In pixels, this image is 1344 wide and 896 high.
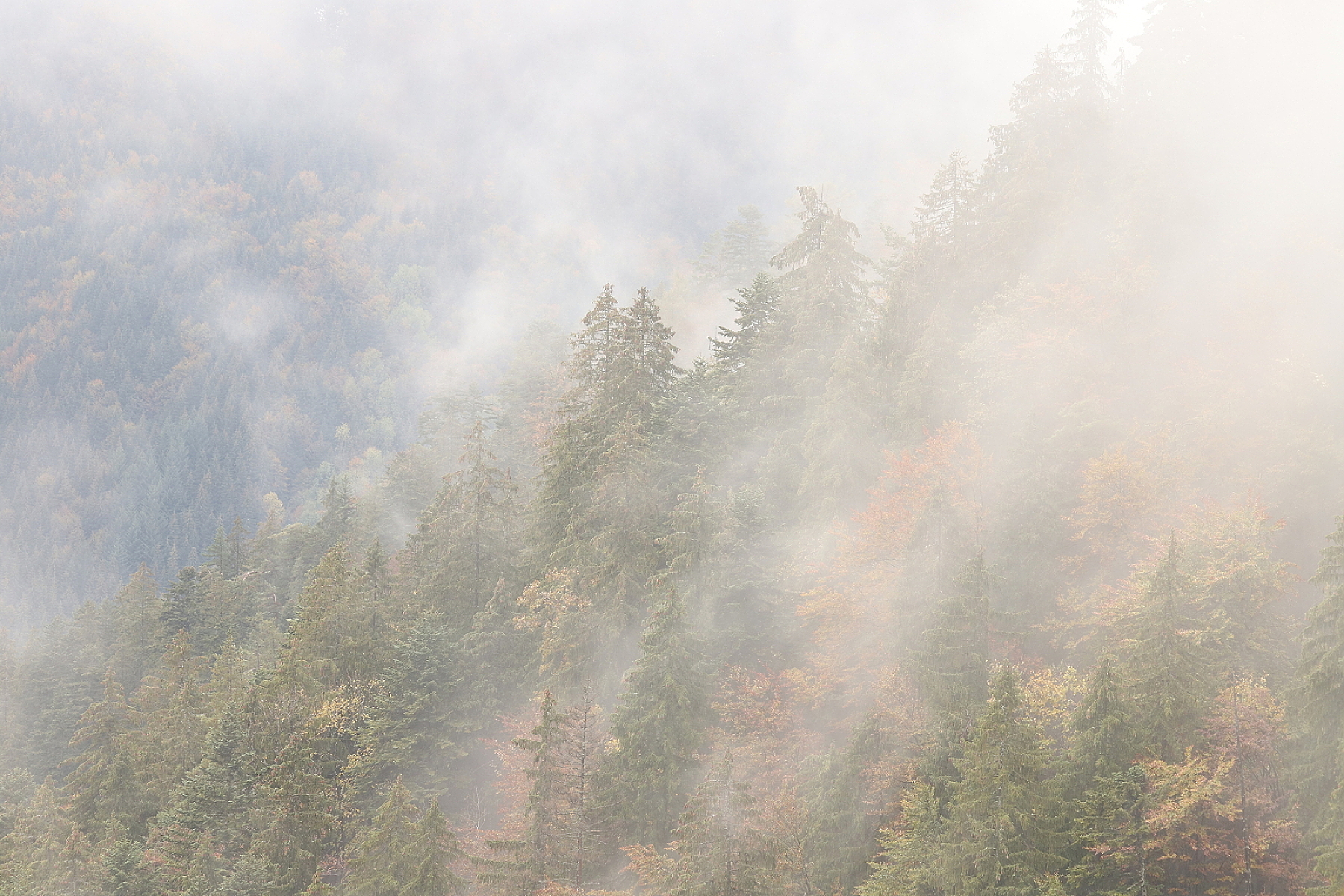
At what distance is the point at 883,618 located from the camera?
29344 millimetres

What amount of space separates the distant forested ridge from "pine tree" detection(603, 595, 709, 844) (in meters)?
0.13

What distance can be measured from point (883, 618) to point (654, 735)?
359 inches

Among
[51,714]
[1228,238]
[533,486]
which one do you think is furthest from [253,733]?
[1228,238]

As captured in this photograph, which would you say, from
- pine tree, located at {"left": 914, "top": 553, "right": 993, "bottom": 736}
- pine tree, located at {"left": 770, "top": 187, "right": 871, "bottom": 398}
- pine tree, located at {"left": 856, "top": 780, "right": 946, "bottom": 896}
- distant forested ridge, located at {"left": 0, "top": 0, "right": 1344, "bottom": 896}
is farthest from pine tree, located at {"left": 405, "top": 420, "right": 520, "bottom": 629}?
pine tree, located at {"left": 856, "top": 780, "right": 946, "bottom": 896}

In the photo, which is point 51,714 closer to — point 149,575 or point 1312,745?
point 149,575

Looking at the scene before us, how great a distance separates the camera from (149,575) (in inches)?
2837

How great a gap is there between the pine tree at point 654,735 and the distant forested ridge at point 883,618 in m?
0.13

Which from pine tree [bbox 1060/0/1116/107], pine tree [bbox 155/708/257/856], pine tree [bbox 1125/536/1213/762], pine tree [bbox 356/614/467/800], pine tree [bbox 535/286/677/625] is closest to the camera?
pine tree [bbox 1125/536/1213/762]

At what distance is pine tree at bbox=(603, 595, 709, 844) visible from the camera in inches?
1115

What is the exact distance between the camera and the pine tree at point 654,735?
2831 cm

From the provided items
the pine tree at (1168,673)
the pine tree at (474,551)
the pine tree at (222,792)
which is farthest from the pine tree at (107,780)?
the pine tree at (1168,673)

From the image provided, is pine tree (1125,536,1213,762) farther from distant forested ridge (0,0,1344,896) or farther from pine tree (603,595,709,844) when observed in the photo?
pine tree (603,595,709,844)

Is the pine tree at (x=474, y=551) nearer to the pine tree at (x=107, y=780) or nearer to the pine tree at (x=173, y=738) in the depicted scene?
the pine tree at (x=173, y=738)

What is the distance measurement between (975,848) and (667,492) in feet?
70.9
